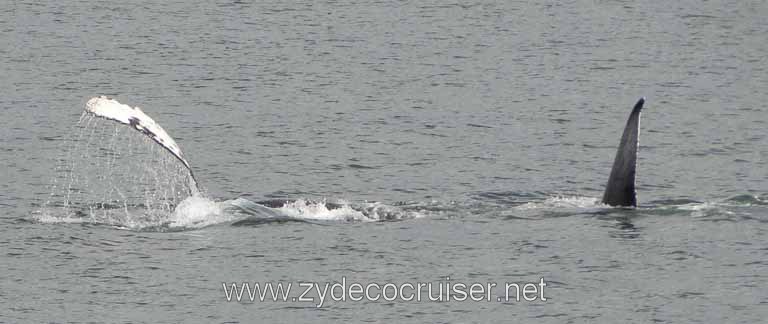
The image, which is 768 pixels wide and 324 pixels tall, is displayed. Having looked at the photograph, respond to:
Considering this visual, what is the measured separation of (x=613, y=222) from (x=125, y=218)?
829 cm

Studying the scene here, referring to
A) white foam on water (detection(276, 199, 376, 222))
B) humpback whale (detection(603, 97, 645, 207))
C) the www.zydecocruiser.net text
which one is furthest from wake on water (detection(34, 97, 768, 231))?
the www.zydecocruiser.net text

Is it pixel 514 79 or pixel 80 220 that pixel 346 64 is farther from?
pixel 80 220

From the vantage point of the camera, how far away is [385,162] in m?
35.4

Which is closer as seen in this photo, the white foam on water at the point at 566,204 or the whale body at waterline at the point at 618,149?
the whale body at waterline at the point at 618,149

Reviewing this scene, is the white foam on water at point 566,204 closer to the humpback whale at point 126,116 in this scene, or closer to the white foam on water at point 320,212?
the white foam on water at point 320,212

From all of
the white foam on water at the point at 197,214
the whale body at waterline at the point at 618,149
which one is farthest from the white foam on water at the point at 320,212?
the white foam on water at the point at 197,214

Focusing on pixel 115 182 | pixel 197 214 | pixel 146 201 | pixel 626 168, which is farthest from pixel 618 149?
pixel 115 182

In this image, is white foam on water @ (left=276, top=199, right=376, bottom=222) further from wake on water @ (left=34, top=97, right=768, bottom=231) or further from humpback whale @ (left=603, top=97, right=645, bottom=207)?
humpback whale @ (left=603, top=97, right=645, bottom=207)

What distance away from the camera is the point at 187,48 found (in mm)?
55469

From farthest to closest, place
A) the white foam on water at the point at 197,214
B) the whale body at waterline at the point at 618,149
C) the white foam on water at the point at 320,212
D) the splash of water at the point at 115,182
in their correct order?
the splash of water at the point at 115,182 → the white foam on water at the point at 320,212 → the white foam on water at the point at 197,214 → the whale body at waterline at the point at 618,149

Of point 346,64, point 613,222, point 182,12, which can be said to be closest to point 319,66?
point 346,64

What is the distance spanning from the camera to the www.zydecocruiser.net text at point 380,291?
23703mm

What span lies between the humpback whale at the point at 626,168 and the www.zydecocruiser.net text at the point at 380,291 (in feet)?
12.5

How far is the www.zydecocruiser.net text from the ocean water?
7.3 inches
